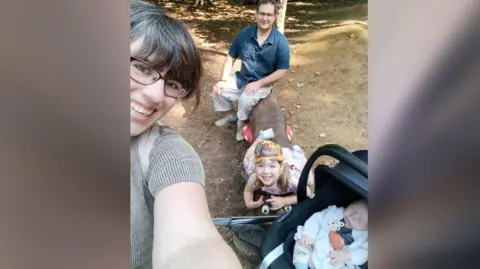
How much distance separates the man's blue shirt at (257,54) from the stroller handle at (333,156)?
0.24 metres

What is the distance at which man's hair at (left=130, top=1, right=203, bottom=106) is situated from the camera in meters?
1.28

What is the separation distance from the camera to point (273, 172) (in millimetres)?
1442

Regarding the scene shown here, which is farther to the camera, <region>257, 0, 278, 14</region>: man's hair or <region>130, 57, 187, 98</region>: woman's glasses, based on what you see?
<region>257, 0, 278, 14</region>: man's hair

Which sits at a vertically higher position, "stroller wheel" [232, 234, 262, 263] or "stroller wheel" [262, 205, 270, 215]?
"stroller wheel" [262, 205, 270, 215]

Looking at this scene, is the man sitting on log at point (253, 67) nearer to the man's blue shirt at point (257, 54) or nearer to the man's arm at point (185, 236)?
the man's blue shirt at point (257, 54)

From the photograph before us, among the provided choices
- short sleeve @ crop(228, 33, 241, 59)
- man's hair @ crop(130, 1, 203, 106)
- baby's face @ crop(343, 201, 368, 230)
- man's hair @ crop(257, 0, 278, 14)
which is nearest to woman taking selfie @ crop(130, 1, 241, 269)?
man's hair @ crop(130, 1, 203, 106)

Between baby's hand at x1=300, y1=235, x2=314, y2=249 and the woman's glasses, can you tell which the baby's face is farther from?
the woman's glasses

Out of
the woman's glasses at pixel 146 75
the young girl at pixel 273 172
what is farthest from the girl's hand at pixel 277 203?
the woman's glasses at pixel 146 75

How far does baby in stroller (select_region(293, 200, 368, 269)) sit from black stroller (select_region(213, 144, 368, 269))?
0.02 meters

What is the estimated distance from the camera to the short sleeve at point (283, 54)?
1.41 meters
